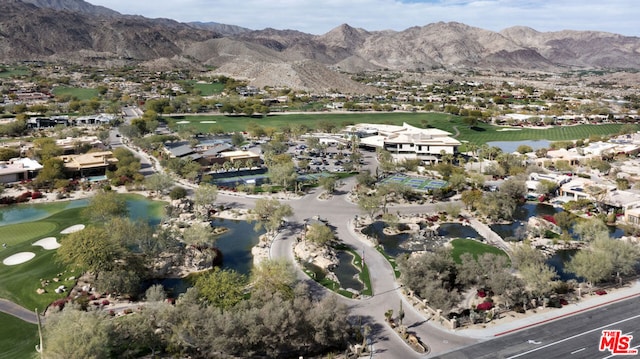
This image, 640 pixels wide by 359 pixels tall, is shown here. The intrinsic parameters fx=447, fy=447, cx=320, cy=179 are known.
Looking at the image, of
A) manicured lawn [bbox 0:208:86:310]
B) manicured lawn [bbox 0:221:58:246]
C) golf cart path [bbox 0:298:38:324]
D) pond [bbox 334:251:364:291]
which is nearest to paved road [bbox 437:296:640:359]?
pond [bbox 334:251:364:291]

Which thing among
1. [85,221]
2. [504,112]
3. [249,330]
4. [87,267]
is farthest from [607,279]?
[504,112]

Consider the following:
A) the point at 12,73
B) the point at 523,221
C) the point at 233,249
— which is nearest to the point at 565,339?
the point at 523,221

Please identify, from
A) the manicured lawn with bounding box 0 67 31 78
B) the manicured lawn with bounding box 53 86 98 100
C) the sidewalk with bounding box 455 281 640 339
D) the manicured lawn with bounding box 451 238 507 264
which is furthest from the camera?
the manicured lawn with bounding box 0 67 31 78

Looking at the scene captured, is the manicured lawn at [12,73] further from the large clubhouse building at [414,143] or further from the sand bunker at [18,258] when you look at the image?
the sand bunker at [18,258]

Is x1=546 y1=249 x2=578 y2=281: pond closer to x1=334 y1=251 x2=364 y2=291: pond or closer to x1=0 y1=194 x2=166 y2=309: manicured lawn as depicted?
x1=334 y1=251 x2=364 y2=291: pond

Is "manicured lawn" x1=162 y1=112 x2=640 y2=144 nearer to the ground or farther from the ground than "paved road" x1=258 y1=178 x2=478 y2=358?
farther from the ground

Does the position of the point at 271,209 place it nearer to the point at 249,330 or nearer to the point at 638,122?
the point at 249,330
